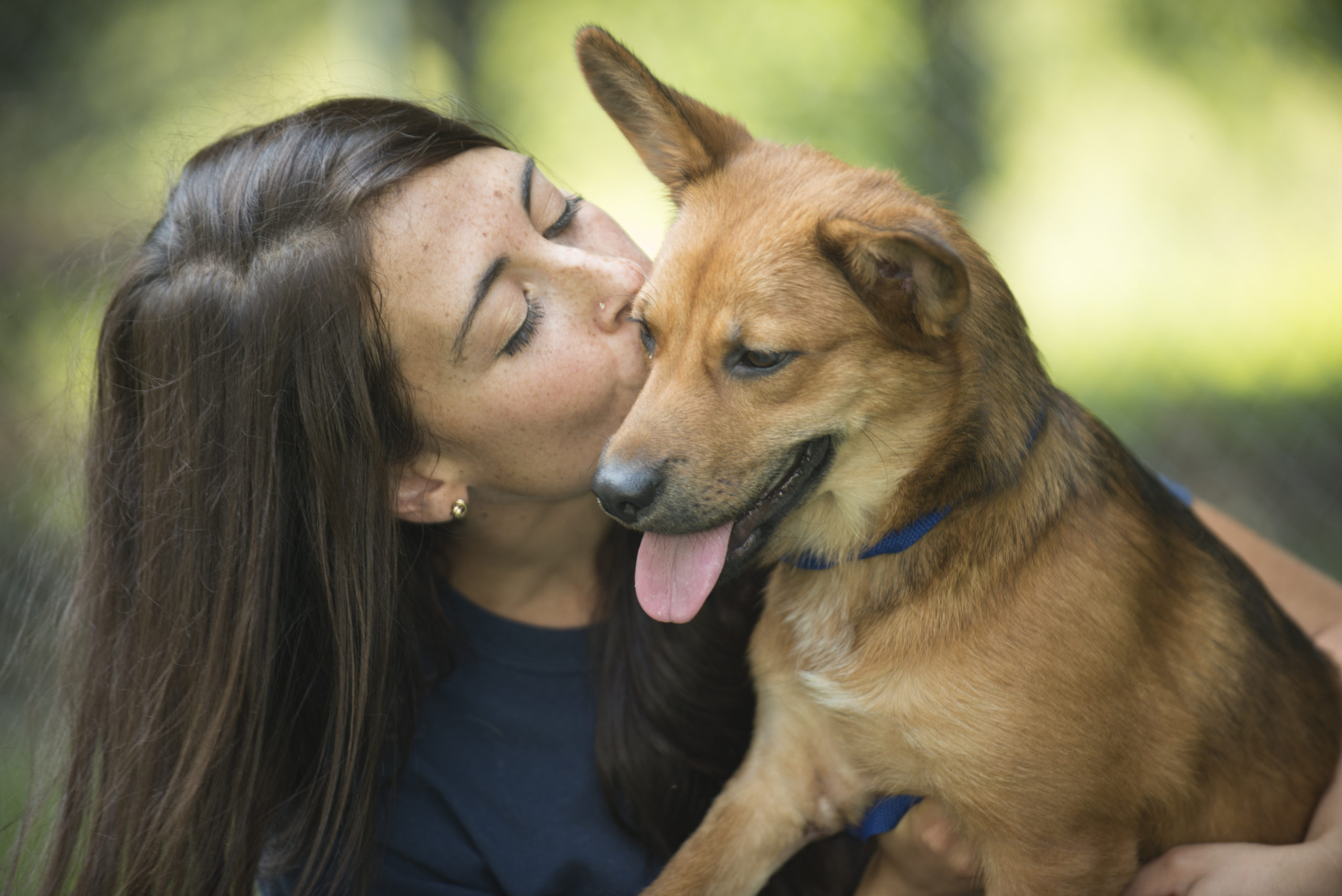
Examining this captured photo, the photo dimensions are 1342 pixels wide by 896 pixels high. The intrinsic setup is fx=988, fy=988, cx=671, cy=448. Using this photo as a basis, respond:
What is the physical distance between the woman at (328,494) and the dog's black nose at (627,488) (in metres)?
0.33

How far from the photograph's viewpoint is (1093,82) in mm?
5867

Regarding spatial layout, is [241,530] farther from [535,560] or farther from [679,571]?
[679,571]

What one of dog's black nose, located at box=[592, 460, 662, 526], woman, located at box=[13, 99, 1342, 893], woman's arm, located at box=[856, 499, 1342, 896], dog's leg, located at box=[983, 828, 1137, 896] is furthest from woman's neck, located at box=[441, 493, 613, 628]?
dog's leg, located at box=[983, 828, 1137, 896]

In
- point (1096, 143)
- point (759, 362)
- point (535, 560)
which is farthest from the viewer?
point (1096, 143)

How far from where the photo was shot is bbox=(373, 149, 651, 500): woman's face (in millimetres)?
2094

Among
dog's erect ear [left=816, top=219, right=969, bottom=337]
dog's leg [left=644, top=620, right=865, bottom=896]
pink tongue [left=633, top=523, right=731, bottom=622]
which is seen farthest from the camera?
dog's leg [left=644, top=620, right=865, bottom=896]

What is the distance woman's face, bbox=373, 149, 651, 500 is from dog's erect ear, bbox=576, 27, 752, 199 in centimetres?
27

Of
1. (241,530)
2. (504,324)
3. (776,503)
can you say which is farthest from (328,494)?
(776,503)

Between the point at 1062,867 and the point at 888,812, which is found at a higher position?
the point at 1062,867

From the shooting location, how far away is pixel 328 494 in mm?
2166

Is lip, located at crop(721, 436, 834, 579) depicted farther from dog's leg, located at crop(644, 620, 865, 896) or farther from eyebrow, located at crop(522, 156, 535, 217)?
eyebrow, located at crop(522, 156, 535, 217)

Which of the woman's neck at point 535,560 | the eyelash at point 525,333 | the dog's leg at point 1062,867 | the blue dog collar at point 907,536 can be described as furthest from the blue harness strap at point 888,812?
the eyelash at point 525,333

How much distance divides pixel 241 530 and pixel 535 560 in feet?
2.40

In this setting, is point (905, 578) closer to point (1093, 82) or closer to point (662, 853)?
point (662, 853)
